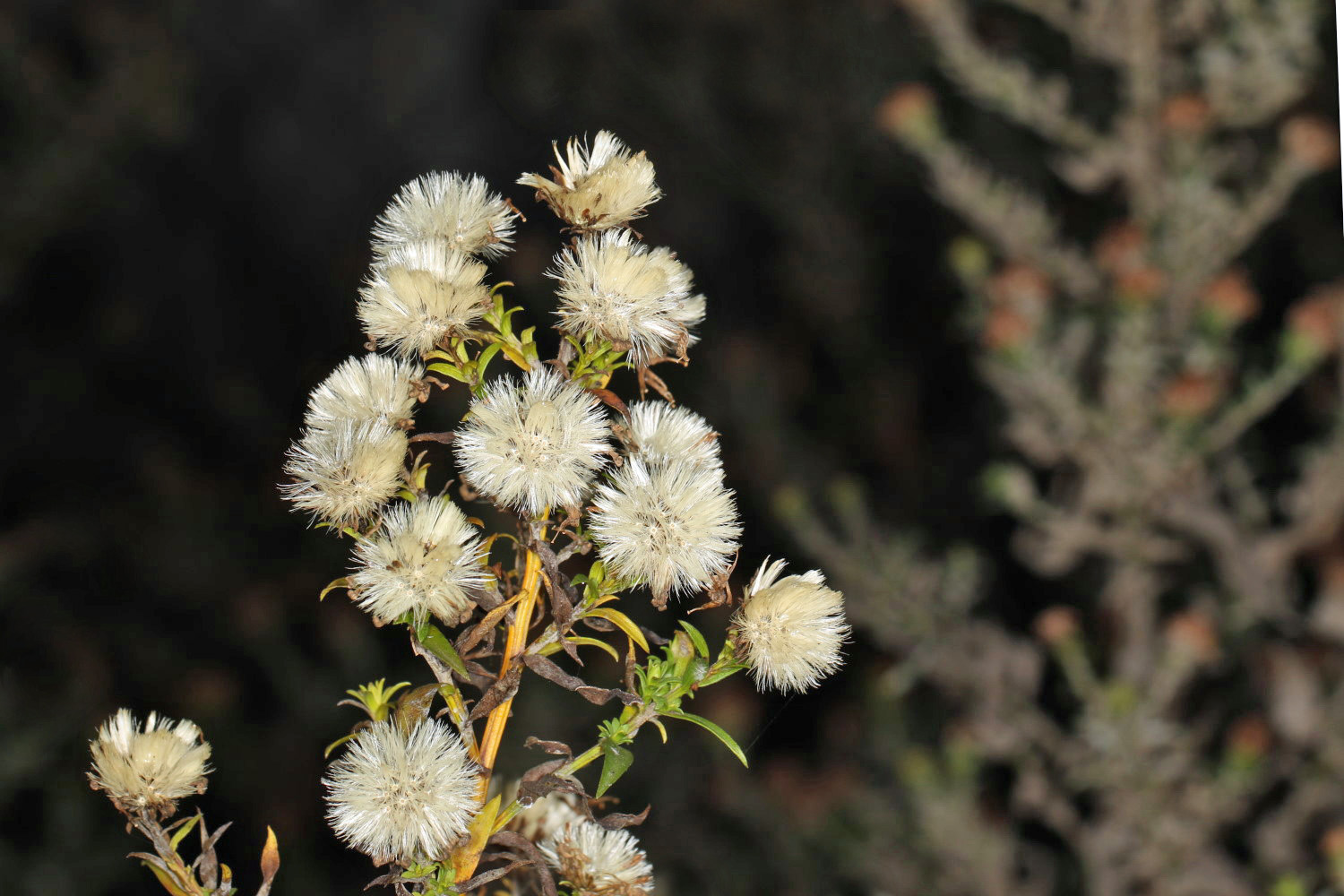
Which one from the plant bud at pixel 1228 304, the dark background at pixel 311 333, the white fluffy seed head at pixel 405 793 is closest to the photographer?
the white fluffy seed head at pixel 405 793

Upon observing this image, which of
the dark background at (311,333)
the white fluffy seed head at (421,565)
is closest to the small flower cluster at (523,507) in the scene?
the white fluffy seed head at (421,565)

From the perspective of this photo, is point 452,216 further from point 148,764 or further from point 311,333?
point 311,333

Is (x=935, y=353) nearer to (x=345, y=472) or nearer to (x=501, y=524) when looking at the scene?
(x=501, y=524)

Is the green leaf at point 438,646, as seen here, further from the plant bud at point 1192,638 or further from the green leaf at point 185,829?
the plant bud at point 1192,638

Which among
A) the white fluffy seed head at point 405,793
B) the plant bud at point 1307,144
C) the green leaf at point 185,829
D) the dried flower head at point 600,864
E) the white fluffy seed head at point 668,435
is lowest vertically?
the green leaf at point 185,829

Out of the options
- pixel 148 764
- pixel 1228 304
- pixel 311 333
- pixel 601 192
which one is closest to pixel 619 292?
pixel 601 192

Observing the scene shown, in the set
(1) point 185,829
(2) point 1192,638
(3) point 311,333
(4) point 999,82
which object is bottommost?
(1) point 185,829

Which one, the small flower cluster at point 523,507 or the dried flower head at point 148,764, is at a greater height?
the small flower cluster at point 523,507
